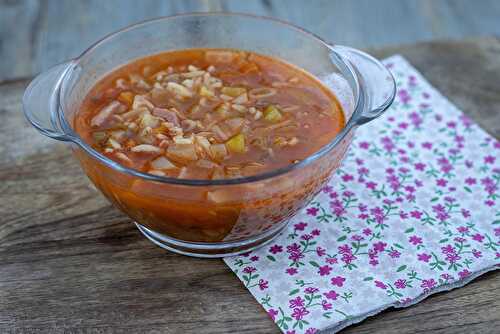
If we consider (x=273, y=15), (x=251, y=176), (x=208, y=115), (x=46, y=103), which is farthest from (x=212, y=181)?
(x=273, y=15)

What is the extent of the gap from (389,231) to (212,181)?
70cm

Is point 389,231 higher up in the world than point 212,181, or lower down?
lower down

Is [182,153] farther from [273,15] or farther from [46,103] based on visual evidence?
[273,15]

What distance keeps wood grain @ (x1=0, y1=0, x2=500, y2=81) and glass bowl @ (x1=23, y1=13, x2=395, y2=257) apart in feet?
5.48

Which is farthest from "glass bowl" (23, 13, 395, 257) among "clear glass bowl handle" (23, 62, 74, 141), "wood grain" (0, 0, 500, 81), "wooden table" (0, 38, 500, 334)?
"wood grain" (0, 0, 500, 81)

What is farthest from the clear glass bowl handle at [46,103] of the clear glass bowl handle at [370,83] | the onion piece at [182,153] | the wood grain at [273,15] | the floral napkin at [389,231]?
the wood grain at [273,15]

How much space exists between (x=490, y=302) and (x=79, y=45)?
9.45 ft

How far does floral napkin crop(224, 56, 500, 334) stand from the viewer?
194 cm

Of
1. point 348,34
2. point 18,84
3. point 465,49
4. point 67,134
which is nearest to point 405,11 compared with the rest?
point 348,34

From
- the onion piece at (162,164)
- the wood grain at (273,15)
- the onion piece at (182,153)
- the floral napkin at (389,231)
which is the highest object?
the onion piece at (182,153)

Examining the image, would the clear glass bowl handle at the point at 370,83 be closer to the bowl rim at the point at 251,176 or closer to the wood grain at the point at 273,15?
the bowl rim at the point at 251,176

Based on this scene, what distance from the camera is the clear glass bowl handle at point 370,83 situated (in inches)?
77.6

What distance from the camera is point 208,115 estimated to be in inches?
85.1

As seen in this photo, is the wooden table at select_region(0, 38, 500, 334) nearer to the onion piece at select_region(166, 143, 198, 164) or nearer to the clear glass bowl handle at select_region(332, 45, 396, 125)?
the onion piece at select_region(166, 143, 198, 164)
